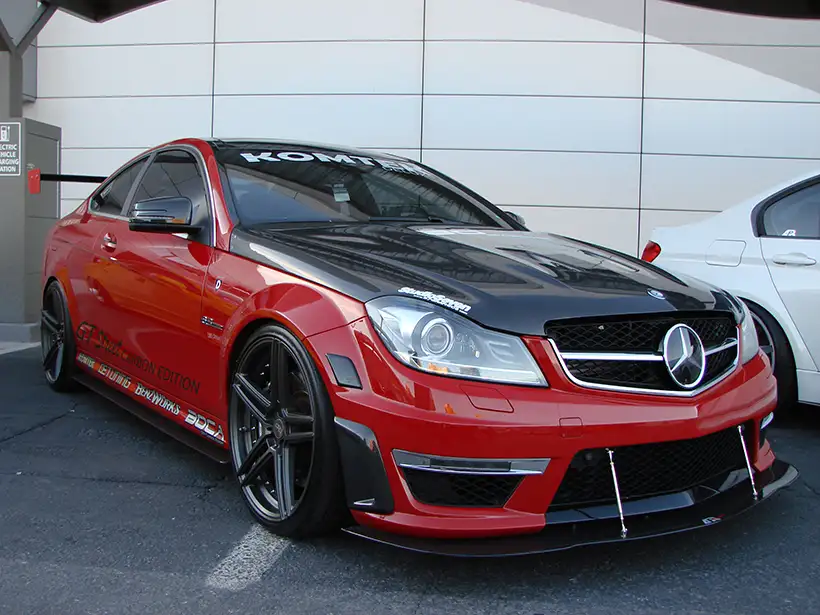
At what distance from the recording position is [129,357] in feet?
12.9

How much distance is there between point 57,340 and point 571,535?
3.67m

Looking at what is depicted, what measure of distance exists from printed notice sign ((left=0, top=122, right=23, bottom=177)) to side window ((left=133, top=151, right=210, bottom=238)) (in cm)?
353

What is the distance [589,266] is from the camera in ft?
9.73

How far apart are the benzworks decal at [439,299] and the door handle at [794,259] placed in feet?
8.44

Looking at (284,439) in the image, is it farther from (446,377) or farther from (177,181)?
(177,181)

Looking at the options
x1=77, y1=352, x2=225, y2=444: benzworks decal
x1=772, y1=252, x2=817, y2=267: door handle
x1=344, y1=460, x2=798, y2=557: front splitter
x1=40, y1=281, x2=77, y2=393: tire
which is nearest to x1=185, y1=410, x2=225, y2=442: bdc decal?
x1=77, y1=352, x2=225, y2=444: benzworks decal

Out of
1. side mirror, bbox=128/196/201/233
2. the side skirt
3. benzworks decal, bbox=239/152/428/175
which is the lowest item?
the side skirt

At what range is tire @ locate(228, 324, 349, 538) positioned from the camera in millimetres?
2523

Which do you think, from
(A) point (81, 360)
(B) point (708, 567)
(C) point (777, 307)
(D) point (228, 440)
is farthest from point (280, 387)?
(C) point (777, 307)

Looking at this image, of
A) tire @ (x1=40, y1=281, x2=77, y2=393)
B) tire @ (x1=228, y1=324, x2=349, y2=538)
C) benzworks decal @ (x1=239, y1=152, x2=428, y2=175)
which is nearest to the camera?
tire @ (x1=228, y1=324, x2=349, y2=538)

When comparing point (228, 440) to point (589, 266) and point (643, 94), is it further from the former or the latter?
point (643, 94)

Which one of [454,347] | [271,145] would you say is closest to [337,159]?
[271,145]

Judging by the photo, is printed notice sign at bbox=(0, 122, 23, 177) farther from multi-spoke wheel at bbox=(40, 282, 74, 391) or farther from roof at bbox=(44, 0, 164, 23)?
multi-spoke wheel at bbox=(40, 282, 74, 391)

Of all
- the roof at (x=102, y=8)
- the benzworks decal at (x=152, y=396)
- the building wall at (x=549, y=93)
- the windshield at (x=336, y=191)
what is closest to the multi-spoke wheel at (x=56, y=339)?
the benzworks decal at (x=152, y=396)
